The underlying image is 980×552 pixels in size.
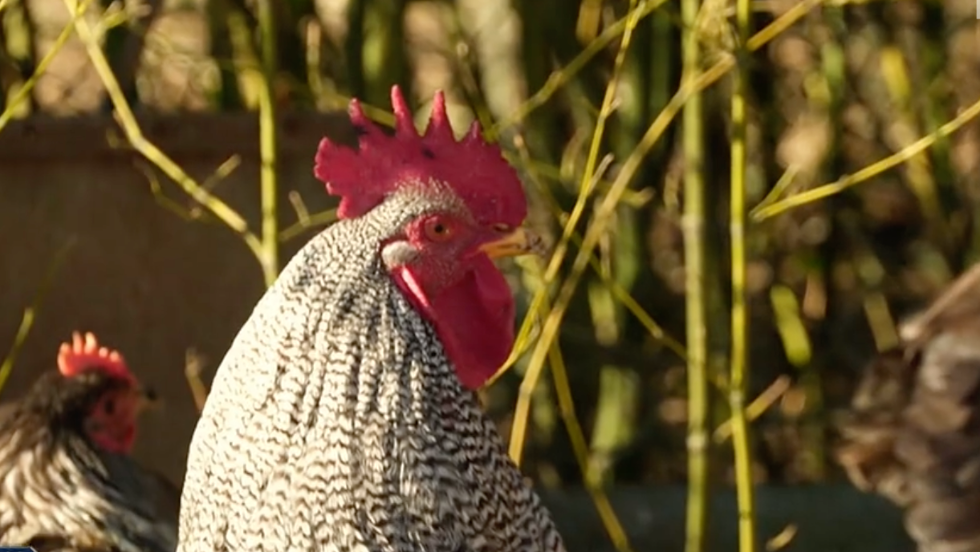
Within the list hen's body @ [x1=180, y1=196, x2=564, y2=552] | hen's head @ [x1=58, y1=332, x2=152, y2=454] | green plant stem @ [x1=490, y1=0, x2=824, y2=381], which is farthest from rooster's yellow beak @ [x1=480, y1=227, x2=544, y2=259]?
hen's head @ [x1=58, y1=332, x2=152, y2=454]

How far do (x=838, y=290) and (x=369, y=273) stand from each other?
3596mm

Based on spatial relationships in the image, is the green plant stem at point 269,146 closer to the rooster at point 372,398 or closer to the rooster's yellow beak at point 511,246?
the rooster at point 372,398

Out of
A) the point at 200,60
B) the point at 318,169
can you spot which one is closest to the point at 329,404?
the point at 318,169

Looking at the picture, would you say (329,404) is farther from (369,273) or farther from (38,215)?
(38,215)

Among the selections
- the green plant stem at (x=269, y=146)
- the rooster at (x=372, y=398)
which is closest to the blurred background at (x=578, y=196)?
the green plant stem at (x=269, y=146)

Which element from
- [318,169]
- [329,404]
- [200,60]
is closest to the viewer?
[329,404]

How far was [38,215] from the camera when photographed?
4668mm

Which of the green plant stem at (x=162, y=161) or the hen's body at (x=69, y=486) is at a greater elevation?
the green plant stem at (x=162, y=161)

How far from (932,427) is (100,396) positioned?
6.29 ft

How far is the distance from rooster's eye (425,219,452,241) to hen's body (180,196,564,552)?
0.10 ft

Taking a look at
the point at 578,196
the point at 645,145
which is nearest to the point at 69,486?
the point at 578,196

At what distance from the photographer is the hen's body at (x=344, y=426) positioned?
263cm

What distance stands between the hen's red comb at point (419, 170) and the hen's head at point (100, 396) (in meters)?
1.46

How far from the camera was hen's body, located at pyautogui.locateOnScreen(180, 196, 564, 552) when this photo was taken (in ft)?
8.64
